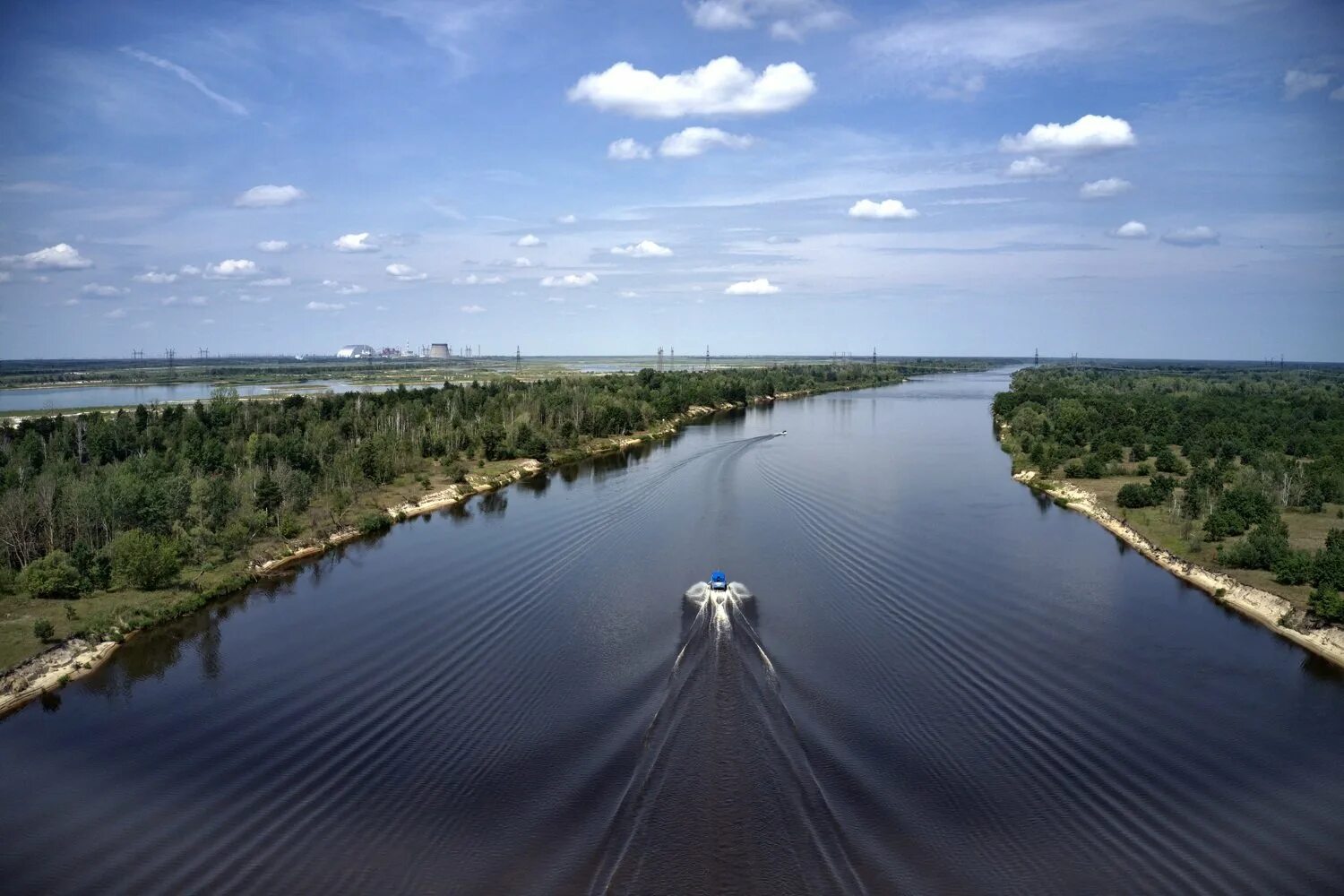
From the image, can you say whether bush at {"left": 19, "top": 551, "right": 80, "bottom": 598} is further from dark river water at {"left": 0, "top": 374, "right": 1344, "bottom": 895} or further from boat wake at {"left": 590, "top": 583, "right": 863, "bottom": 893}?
boat wake at {"left": 590, "top": 583, "right": 863, "bottom": 893}

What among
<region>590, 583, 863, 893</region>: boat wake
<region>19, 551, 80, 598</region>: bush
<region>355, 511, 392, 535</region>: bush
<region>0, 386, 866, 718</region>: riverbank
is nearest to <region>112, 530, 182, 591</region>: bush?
<region>19, 551, 80, 598</region>: bush

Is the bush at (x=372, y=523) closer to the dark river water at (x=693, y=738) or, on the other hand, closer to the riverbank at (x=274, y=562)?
the riverbank at (x=274, y=562)

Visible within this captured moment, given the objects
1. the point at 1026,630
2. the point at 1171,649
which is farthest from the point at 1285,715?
the point at 1026,630

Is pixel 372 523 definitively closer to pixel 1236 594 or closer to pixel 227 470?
pixel 227 470

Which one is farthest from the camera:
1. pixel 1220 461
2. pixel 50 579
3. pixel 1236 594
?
pixel 1220 461

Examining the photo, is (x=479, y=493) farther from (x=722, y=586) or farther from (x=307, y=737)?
(x=307, y=737)

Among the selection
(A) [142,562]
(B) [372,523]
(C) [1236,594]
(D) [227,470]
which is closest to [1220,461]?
(C) [1236,594]
